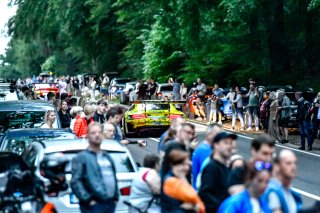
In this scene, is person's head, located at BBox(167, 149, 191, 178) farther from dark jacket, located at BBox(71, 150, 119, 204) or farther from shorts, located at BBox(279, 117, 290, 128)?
shorts, located at BBox(279, 117, 290, 128)

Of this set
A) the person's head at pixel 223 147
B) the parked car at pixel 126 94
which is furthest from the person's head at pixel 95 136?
the parked car at pixel 126 94

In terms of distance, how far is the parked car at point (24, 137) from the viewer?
16719 mm

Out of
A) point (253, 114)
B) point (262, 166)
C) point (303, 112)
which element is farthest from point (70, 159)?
point (253, 114)

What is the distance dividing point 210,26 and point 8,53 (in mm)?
150736

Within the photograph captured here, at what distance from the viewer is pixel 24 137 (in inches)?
666

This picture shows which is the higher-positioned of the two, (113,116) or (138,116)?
(113,116)

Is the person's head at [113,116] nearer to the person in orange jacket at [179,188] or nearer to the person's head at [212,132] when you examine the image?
the person's head at [212,132]

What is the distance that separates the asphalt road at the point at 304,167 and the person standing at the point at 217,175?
4807mm

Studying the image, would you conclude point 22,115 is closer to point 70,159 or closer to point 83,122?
point 83,122

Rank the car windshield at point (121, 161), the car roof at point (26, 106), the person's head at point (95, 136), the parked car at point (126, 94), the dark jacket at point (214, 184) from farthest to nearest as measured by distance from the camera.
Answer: the parked car at point (126, 94) → the car roof at point (26, 106) → the car windshield at point (121, 161) → the person's head at point (95, 136) → the dark jacket at point (214, 184)

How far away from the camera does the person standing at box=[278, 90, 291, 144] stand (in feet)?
106

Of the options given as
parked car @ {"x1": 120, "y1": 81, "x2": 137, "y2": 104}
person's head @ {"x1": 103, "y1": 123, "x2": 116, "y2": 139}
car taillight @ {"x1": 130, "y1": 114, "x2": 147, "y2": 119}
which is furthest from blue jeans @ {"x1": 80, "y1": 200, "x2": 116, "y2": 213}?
parked car @ {"x1": 120, "y1": 81, "x2": 137, "y2": 104}

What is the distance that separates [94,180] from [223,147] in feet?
4.63

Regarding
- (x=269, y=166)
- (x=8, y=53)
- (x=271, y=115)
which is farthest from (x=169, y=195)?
(x=8, y=53)
